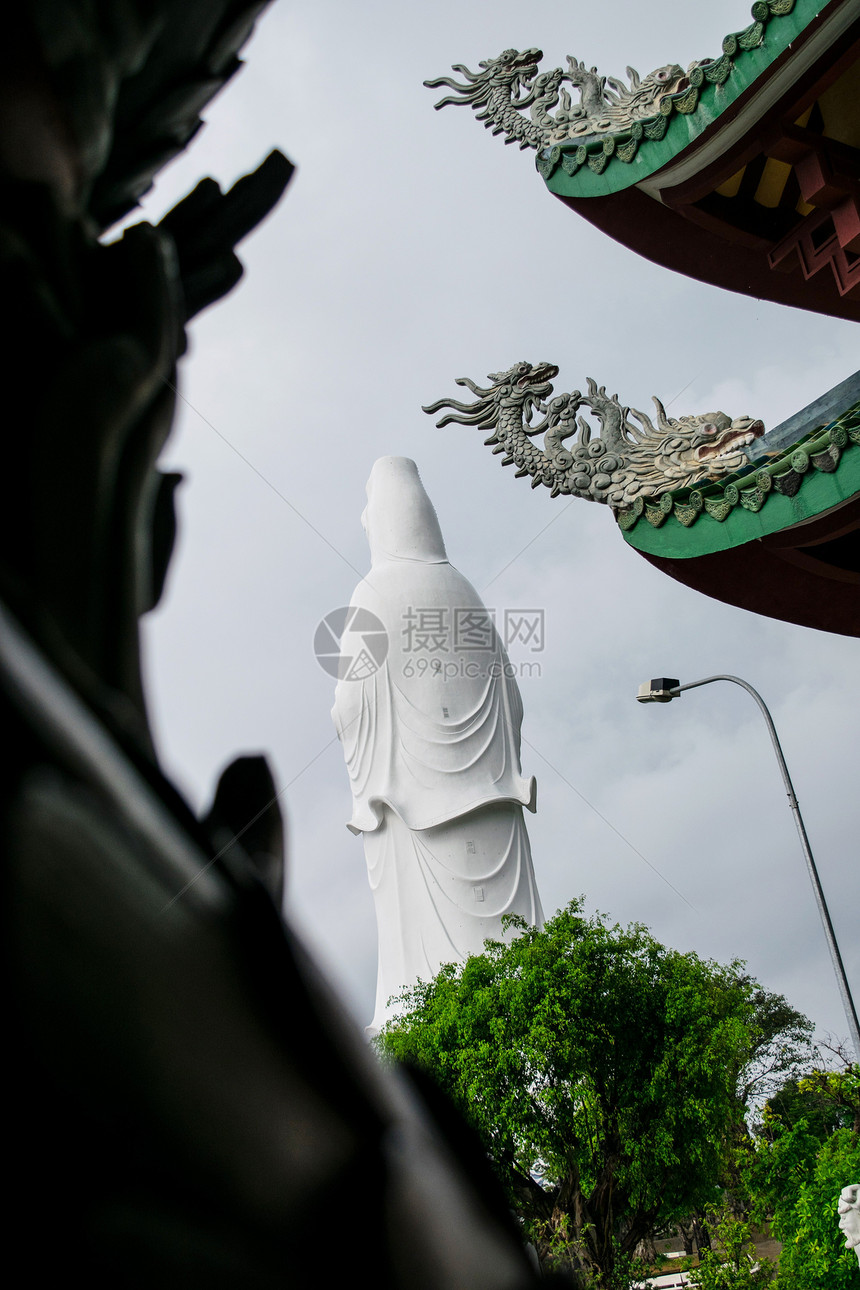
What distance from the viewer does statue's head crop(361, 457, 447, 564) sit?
388 inches

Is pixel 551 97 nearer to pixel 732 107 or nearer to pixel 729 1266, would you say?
pixel 732 107

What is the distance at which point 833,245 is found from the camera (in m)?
4.27

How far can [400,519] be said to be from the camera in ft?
32.8

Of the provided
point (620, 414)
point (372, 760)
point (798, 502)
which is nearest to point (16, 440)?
point (798, 502)

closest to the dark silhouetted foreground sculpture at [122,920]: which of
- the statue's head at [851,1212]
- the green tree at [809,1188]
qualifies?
the statue's head at [851,1212]

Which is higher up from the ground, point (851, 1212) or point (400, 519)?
point (400, 519)

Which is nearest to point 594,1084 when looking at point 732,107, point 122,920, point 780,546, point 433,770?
point 780,546

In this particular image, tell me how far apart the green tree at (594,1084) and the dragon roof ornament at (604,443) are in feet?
8.40

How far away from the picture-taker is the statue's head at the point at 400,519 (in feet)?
32.3

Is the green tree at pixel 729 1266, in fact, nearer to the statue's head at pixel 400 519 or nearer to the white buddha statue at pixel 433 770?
the white buddha statue at pixel 433 770

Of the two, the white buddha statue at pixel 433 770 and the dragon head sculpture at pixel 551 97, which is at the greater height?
the dragon head sculpture at pixel 551 97

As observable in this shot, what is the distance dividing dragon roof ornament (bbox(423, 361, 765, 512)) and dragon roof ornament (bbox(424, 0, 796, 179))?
101cm

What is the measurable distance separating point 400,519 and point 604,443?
521cm

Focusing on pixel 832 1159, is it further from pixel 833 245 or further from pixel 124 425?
pixel 124 425
